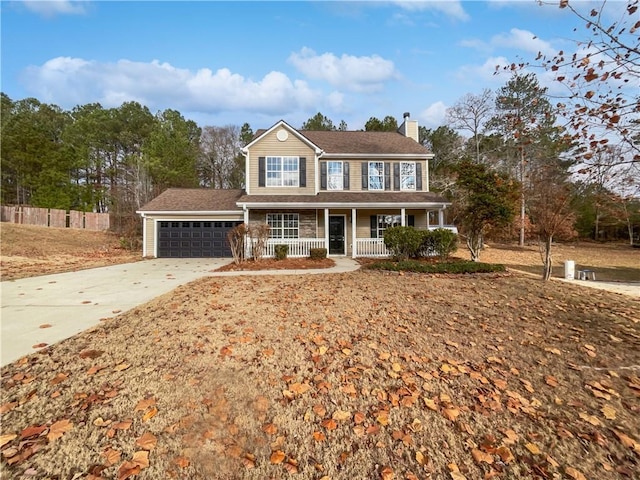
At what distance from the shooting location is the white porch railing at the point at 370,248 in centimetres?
1518

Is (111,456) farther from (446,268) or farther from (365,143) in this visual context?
(365,143)

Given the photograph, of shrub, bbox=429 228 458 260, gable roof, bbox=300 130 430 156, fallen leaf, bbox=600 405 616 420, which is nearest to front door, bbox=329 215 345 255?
gable roof, bbox=300 130 430 156

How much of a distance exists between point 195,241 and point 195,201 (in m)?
2.50

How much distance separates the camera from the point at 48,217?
26.4 m

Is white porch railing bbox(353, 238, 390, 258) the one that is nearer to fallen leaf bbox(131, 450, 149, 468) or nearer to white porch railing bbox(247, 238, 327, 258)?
white porch railing bbox(247, 238, 327, 258)

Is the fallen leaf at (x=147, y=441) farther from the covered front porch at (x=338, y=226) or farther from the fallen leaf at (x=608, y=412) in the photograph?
the covered front porch at (x=338, y=226)

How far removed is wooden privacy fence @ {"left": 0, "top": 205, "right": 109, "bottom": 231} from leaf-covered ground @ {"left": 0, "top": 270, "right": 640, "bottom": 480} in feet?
95.8

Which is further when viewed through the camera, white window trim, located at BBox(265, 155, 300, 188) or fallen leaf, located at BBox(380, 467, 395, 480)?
white window trim, located at BBox(265, 155, 300, 188)

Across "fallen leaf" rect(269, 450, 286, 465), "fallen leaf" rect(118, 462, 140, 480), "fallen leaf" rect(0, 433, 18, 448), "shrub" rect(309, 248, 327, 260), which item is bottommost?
"fallen leaf" rect(269, 450, 286, 465)

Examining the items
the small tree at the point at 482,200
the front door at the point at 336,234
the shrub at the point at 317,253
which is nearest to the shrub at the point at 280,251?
the shrub at the point at 317,253

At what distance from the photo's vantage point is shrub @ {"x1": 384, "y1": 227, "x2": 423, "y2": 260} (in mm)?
11992

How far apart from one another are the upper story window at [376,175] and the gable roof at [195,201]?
293 inches

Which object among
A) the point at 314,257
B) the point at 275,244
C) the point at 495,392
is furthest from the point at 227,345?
the point at 275,244

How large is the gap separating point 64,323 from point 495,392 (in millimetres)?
6269
